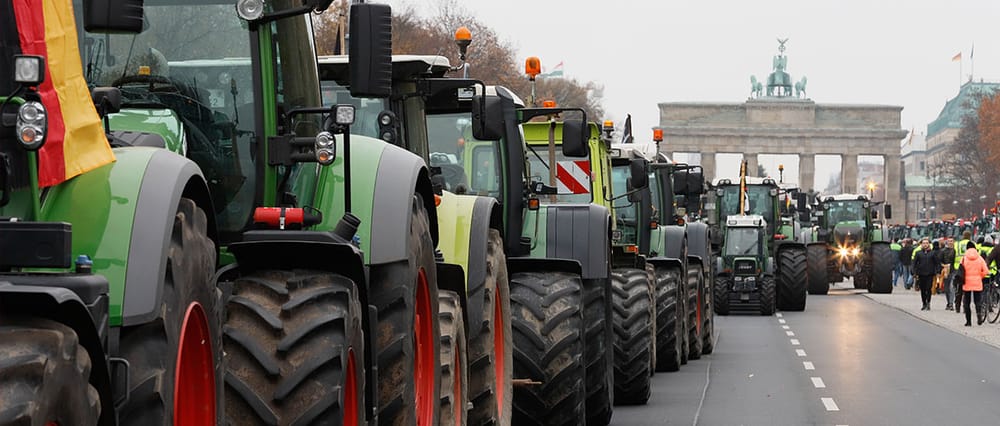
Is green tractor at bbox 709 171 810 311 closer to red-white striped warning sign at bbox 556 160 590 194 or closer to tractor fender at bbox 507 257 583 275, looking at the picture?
red-white striped warning sign at bbox 556 160 590 194

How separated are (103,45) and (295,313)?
115 cm

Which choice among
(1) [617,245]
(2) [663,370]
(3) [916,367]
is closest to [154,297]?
(1) [617,245]

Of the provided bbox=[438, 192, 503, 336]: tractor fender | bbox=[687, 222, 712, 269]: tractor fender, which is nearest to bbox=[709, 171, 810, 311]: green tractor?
bbox=[687, 222, 712, 269]: tractor fender

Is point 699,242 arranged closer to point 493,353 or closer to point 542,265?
point 542,265

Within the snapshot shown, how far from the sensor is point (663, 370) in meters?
20.0

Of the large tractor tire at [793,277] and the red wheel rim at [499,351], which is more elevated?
the red wheel rim at [499,351]

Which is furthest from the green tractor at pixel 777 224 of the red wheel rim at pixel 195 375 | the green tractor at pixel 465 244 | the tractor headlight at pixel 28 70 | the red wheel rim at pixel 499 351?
the tractor headlight at pixel 28 70

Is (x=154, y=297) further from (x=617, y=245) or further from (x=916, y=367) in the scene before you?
(x=916, y=367)

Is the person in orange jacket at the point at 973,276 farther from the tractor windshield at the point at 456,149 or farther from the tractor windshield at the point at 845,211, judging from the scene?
the tractor windshield at the point at 845,211

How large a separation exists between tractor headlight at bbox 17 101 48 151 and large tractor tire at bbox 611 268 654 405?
38.3 ft

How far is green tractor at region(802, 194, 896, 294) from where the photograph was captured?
2098 inches

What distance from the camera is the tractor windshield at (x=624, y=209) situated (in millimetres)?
20953

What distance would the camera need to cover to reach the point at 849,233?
55594 mm

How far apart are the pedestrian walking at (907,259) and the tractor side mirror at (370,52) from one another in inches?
2093
